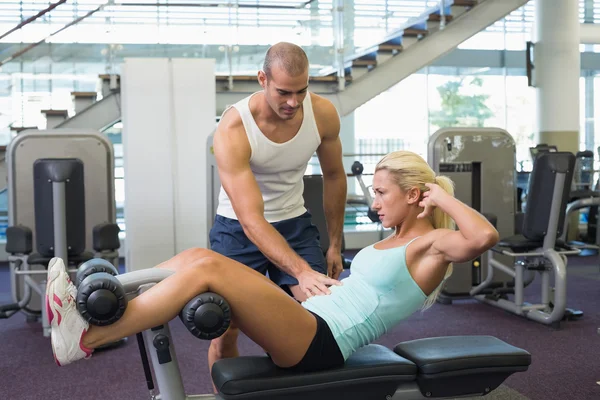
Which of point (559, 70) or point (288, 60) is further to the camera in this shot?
point (559, 70)

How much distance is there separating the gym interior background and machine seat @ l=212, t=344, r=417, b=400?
114 centimetres

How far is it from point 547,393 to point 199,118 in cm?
296

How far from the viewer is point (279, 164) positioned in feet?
7.64

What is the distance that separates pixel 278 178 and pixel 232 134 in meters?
0.22

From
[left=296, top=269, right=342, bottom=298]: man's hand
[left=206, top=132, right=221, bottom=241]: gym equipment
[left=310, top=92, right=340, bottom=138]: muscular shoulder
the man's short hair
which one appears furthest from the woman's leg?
[left=206, top=132, right=221, bottom=241]: gym equipment

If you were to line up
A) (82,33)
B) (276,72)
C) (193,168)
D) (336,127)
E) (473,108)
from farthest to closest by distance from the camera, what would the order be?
(473,108)
(82,33)
(193,168)
(336,127)
(276,72)

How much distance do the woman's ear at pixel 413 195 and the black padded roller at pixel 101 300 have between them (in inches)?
32.1

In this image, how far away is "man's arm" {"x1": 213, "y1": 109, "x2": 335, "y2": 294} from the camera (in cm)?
207

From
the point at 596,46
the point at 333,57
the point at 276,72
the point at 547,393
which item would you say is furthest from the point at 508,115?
the point at 276,72

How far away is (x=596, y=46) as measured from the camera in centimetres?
930

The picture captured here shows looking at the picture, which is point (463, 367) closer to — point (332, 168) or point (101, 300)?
point (332, 168)

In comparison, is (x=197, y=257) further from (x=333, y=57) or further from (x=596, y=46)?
(x=596, y=46)

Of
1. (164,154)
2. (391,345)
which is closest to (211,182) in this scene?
(164,154)

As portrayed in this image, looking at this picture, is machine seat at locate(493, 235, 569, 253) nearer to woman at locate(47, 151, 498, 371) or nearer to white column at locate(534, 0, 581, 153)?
woman at locate(47, 151, 498, 371)
